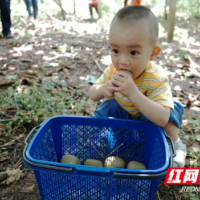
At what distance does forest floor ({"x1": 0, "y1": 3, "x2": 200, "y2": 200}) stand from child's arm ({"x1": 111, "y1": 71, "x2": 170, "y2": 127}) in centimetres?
54

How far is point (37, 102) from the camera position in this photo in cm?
229

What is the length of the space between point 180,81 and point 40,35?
324 cm

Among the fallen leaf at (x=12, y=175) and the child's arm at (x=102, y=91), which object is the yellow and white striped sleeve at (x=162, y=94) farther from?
the fallen leaf at (x=12, y=175)

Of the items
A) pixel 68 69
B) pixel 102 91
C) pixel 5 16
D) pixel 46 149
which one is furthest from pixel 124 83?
pixel 5 16

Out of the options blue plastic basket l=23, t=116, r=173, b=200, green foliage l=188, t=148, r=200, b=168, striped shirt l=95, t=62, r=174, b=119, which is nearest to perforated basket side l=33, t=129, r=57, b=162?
blue plastic basket l=23, t=116, r=173, b=200

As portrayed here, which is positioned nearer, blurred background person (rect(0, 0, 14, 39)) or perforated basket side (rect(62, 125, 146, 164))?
perforated basket side (rect(62, 125, 146, 164))

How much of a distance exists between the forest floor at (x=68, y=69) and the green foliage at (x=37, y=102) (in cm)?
3

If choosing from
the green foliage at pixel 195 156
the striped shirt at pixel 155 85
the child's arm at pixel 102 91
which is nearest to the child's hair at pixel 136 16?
the striped shirt at pixel 155 85

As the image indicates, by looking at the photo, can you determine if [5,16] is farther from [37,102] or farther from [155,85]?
[155,85]

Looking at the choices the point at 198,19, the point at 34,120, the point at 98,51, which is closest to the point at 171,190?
the point at 34,120

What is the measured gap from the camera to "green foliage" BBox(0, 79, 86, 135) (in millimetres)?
2045

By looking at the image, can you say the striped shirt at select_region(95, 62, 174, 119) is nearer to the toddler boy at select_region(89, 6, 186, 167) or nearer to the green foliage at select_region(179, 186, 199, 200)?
the toddler boy at select_region(89, 6, 186, 167)

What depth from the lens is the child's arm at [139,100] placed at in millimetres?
1321

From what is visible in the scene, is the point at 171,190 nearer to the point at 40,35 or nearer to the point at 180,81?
the point at 180,81
